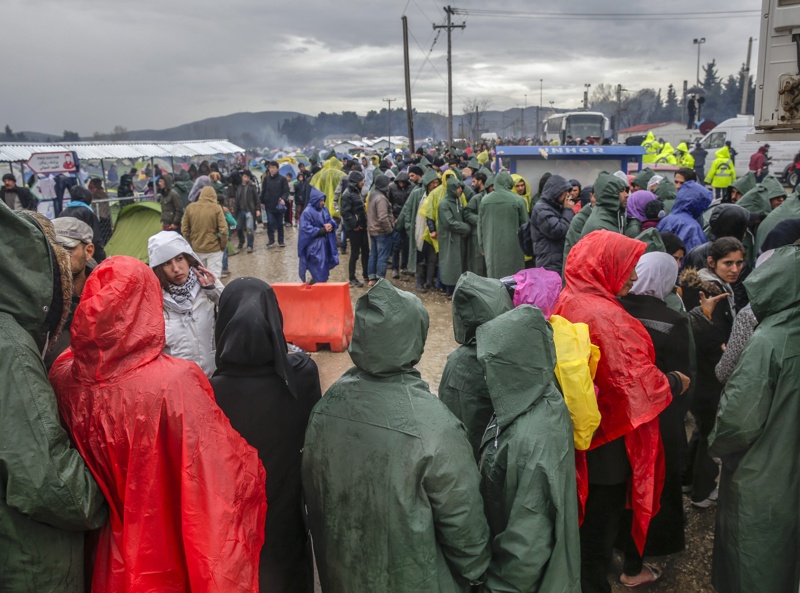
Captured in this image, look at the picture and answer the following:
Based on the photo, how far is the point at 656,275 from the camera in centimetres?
374

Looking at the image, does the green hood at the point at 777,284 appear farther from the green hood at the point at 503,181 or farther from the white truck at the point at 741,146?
the white truck at the point at 741,146

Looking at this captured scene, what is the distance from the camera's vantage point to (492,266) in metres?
9.14

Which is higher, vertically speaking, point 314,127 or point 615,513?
point 314,127

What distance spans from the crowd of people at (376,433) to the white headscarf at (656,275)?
0.04 ft

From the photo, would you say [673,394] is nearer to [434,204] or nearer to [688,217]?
[688,217]

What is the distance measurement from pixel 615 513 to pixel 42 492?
2807mm

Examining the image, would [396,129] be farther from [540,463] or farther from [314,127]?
[540,463]

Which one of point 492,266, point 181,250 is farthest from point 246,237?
point 181,250

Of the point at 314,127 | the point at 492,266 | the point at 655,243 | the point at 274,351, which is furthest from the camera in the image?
the point at 314,127

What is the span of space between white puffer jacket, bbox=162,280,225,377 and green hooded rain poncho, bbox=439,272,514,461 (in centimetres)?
169

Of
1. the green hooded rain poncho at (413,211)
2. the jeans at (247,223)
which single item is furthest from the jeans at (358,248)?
the jeans at (247,223)

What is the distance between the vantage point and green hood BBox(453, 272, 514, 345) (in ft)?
9.56

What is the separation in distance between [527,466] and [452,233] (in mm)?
7903

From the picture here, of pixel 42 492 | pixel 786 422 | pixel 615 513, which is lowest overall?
pixel 615 513
